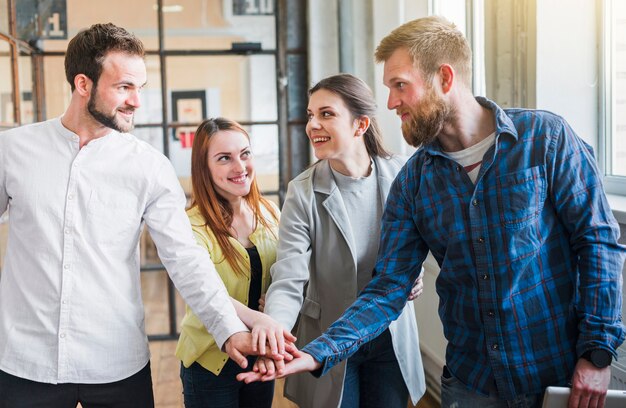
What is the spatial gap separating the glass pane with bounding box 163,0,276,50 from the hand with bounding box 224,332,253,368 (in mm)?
3008

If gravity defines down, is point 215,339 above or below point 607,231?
below

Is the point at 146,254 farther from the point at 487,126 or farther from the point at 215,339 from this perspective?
the point at 487,126

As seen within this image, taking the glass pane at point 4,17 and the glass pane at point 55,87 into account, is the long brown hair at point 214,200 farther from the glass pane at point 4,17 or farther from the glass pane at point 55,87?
the glass pane at point 55,87

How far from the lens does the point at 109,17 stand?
14.6ft

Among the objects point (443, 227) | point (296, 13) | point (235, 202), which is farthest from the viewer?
point (296, 13)

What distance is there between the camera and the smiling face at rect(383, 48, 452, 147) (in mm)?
1635

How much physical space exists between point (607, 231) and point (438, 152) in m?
0.40

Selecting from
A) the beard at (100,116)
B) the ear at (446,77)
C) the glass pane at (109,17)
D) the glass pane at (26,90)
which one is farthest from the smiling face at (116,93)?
the glass pane at (109,17)

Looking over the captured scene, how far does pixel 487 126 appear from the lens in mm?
1657

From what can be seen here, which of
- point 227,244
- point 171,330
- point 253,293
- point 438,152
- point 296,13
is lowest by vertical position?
point 171,330

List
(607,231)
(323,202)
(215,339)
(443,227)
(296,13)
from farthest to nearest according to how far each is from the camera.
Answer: (296,13), (323,202), (215,339), (443,227), (607,231)

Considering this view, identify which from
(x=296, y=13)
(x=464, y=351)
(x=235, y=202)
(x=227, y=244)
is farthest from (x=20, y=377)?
(x=296, y=13)

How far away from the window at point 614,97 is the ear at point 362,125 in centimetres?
80

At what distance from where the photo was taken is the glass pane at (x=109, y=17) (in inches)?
174
